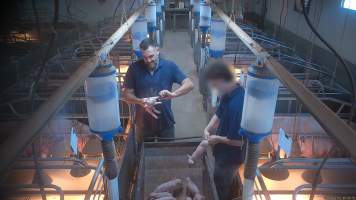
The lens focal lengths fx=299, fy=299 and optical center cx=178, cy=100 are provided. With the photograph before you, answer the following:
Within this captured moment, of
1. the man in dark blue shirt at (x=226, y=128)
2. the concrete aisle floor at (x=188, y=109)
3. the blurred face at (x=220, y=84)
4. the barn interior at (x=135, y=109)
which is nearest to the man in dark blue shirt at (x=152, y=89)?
the barn interior at (x=135, y=109)

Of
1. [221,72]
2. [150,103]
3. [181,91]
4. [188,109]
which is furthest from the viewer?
[188,109]

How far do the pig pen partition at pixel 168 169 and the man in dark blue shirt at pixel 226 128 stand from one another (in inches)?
7.4

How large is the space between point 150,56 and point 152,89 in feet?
1.33

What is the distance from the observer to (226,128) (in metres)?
2.65

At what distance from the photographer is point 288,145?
7.22 feet

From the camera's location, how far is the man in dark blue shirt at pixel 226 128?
2225mm

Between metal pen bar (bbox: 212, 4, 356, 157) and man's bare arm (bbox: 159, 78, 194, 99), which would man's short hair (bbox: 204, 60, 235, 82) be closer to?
metal pen bar (bbox: 212, 4, 356, 157)

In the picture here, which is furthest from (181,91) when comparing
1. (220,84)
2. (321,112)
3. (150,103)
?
(321,112)

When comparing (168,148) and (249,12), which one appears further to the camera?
(249,12)

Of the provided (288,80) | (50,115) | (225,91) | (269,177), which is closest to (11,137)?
(50,115)

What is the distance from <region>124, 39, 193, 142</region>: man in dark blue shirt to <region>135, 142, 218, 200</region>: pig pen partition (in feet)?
1.56

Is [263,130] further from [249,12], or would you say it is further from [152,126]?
[249,12]

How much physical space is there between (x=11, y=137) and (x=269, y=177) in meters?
2.65

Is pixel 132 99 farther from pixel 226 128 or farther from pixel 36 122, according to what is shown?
pixel 36 122
